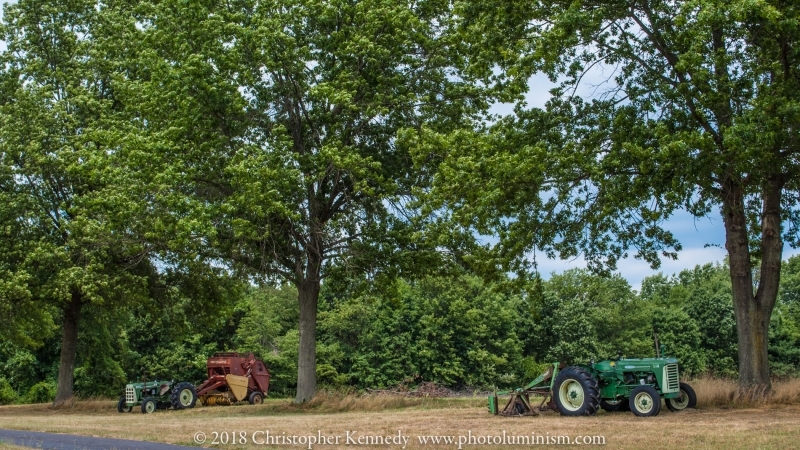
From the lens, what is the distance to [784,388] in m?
18.1

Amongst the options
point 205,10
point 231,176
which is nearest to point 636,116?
point 231,176

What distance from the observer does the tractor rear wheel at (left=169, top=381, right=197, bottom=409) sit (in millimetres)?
28877

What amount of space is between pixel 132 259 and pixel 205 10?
9792 mm

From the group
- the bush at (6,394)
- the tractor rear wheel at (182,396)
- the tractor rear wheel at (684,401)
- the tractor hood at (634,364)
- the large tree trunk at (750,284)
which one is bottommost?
the bush at (6,394)

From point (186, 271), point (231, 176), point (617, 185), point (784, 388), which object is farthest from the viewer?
point (186, 271)

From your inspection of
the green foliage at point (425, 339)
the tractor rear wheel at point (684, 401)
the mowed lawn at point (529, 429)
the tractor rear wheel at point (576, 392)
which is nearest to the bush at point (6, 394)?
the green foliage at point (425, 339)

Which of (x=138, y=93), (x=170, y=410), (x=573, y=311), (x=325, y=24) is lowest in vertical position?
(x=170, y=410)

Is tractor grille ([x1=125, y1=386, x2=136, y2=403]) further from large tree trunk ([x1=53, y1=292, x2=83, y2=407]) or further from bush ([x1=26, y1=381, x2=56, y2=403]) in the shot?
bush ([x1=26, y1=381, x2=56, y2=403])

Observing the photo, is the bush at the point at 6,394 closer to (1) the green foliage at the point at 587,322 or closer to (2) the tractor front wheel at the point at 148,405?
(2) the tractor front wheel at the point at 148,405

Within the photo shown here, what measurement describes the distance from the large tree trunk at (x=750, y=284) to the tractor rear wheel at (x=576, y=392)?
Result: 13.0 ft

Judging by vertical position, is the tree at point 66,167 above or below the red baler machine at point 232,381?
above

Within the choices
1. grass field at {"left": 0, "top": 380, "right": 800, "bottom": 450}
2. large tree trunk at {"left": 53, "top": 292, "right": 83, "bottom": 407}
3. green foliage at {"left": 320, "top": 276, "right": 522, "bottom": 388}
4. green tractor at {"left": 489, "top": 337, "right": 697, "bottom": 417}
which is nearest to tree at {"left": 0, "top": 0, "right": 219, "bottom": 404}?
large tree trunk at {"left": 53, "top": 292, "right": 83, "bottom": 407}

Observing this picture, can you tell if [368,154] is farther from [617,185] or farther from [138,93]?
[617,185]

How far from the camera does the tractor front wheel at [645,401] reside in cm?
1609
